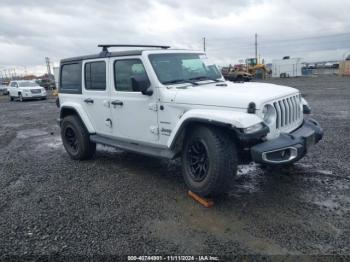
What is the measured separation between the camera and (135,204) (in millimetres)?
4391

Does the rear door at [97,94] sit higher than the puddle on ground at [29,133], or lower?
higher

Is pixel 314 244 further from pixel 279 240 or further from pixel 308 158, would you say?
pixel 308 158

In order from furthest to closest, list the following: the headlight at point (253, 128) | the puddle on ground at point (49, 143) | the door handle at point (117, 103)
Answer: the puddle on ground at point (49, 143) → the door handle at point (117, 103) → the headlight at point (253, 128)

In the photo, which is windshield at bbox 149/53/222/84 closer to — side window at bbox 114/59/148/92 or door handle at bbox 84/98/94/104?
side window at bbox 114/59/148/92

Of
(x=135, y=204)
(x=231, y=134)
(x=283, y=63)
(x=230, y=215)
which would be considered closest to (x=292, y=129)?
(x=231, y=134)

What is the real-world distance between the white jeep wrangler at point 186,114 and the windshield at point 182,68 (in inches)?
0.7

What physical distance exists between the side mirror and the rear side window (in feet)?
7.01

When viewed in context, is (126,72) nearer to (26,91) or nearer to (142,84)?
(142,84)

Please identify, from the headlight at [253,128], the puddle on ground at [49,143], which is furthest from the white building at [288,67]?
the headlight at [253,128]

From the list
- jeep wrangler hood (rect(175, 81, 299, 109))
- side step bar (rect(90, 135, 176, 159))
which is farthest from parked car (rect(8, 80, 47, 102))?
jeep wrangler hood (rect(175, 81, 299, 109))

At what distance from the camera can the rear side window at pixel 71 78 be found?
6398 mm

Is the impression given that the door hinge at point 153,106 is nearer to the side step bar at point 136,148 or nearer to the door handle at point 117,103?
the side step bar at point 136,148

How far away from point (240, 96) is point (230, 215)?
1445mm

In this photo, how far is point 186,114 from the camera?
4.20 meters
